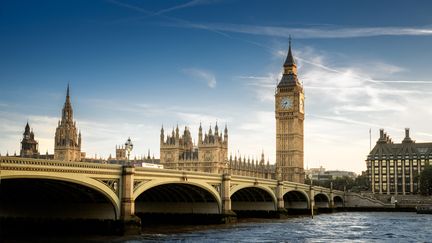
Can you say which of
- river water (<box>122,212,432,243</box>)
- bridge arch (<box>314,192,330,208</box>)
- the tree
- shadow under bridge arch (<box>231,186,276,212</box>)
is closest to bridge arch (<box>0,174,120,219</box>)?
river water (<box>122,212,432,243</box>)

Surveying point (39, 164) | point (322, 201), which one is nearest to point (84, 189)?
point (39, 164)

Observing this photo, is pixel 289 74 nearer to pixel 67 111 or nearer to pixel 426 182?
pixel 426 182

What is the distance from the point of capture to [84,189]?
48.4 m

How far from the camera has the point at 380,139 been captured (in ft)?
609

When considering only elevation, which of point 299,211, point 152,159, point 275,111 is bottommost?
point 299,211

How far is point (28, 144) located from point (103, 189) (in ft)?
482

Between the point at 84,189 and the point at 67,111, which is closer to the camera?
the point at 84,189

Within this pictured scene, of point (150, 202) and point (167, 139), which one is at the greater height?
point (167, 139)

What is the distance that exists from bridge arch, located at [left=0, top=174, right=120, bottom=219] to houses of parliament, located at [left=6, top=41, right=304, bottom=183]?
9222cm

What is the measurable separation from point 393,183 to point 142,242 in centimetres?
14157

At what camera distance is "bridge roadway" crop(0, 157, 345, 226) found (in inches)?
1666

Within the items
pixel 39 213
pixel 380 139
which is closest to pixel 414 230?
pixel 39 213

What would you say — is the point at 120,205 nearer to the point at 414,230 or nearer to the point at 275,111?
the point at 414,230

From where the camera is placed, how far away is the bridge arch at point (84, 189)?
42.2 m
